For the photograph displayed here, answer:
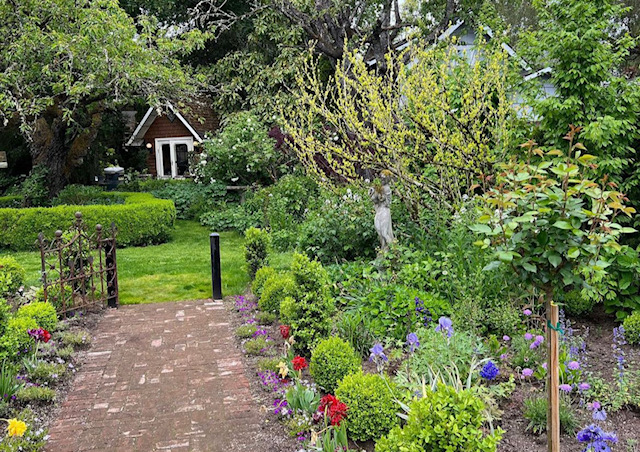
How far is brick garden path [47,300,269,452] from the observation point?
3.66m

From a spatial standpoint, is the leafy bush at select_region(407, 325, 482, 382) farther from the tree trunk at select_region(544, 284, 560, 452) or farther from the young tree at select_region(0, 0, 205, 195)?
the young tree at select_region(0, 0, 205, 195)

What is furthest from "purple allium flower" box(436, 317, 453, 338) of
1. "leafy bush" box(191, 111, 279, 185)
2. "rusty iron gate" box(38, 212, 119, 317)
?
"leafy bush" box(191, 111, 279, 185)

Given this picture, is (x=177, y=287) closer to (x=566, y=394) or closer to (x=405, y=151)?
(x=405, y=151)

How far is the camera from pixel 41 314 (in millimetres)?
5203

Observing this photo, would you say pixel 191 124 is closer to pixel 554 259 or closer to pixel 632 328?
pixel 632 328

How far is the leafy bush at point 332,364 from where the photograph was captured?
3.99m

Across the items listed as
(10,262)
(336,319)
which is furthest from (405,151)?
(10,262)

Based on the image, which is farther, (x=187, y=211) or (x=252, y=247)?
(x=187, y=211)

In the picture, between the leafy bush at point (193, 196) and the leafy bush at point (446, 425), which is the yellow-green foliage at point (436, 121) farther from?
the leafy bush at point (193, 196)

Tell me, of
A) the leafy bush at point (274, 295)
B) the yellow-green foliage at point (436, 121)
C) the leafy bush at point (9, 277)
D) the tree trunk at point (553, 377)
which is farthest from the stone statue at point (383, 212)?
the leafy bush at point (9, 277)

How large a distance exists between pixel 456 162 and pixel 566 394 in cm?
331

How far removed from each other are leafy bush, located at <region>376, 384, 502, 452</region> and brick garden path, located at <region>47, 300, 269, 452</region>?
1.32m

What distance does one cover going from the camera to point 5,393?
3994mm

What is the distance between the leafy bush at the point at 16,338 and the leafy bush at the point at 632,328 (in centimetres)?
549
